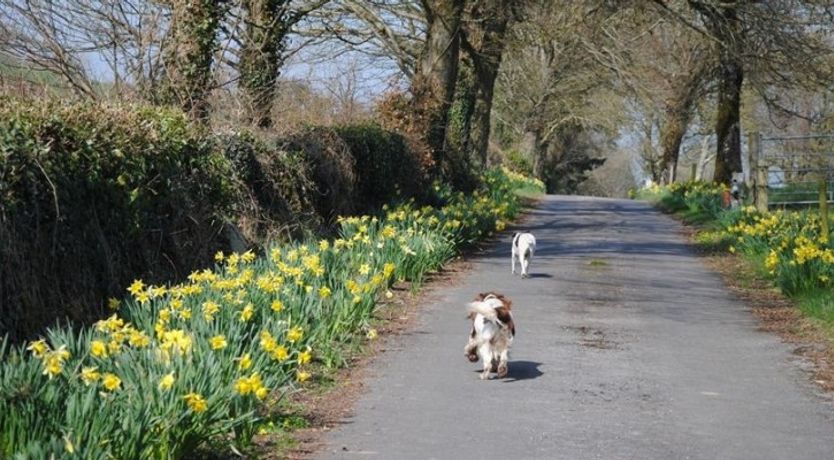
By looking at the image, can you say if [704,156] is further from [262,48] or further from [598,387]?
[598,387]

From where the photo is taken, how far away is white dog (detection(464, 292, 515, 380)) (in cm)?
949

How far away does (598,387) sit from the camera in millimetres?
9555

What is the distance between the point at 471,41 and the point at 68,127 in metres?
21.3

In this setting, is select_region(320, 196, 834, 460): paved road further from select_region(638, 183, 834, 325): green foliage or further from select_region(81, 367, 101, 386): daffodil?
select_region(81, 367, 101, 386): daffodil

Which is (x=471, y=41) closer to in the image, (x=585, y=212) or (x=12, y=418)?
(x=585, y=212)

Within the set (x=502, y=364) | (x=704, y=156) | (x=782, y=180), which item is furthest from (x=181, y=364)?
(x=704, y=156)

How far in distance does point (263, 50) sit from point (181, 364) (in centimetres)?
1349

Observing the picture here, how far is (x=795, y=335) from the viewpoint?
1237cm

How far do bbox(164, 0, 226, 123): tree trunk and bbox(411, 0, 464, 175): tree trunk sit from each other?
347 inches

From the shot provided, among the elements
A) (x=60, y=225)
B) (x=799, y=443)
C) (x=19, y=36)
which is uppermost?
(x=19, y=36)

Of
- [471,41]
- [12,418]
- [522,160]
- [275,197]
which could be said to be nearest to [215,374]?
[12,418]

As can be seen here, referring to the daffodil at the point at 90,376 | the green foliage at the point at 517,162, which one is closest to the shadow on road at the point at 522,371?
the daffodil at the point at 90,376

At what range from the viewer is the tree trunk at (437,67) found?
2572cm

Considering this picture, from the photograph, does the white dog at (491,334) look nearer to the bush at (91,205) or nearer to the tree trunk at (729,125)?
the bush at (91,205)
